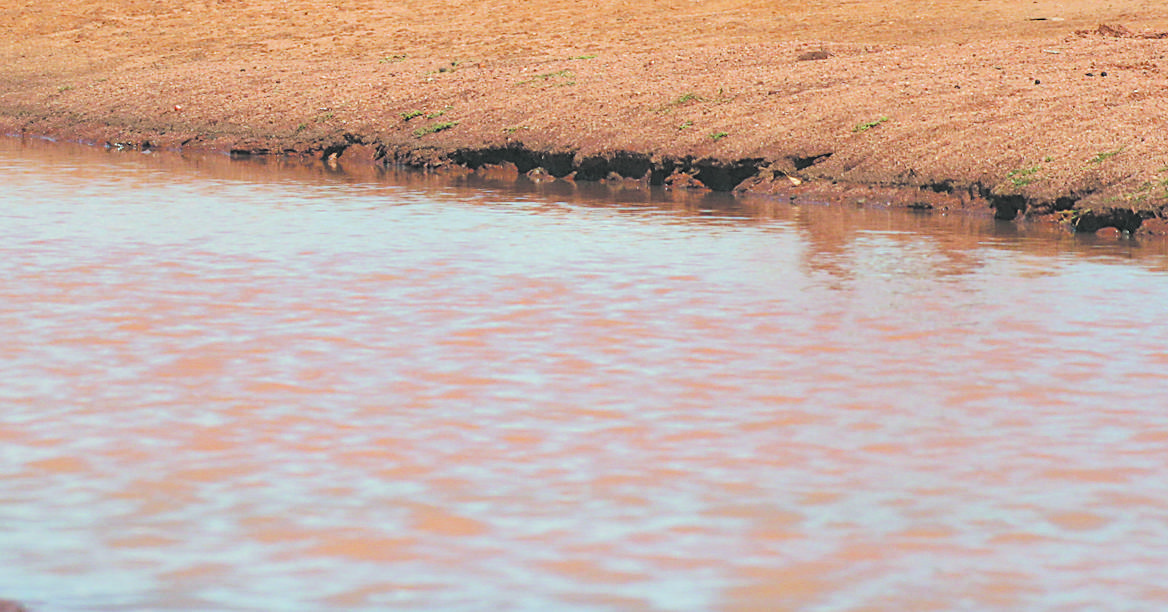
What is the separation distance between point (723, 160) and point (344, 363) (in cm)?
1037

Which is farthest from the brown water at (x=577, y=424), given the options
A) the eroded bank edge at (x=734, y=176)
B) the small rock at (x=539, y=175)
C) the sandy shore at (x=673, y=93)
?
the small rock at (x=539, y=175)

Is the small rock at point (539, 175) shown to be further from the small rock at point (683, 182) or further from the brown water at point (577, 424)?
the brown water at point (577, 424)

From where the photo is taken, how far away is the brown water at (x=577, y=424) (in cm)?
500

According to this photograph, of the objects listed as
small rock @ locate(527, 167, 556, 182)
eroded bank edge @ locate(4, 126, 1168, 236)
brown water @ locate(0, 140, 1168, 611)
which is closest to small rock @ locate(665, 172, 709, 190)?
eroded bank edge @ locate(4, 126, 1168, 236)

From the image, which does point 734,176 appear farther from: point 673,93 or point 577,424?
point 577,424

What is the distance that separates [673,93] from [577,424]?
14553 mm

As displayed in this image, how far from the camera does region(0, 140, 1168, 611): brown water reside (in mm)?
5004

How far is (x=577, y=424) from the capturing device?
6832 mm

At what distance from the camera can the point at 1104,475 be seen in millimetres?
6156

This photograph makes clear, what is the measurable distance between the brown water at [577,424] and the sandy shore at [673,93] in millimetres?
3513

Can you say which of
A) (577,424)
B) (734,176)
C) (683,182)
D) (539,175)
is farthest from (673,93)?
(577,424)

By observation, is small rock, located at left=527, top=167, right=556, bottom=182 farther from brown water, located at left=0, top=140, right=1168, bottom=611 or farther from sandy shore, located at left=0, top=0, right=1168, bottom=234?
brown water, located at left=0, top=140, right=1168, bottom=611

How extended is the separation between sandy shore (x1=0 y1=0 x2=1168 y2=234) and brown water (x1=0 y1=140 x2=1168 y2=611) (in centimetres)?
351

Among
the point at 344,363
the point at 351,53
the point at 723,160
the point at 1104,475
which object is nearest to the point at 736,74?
the point at 723,160
